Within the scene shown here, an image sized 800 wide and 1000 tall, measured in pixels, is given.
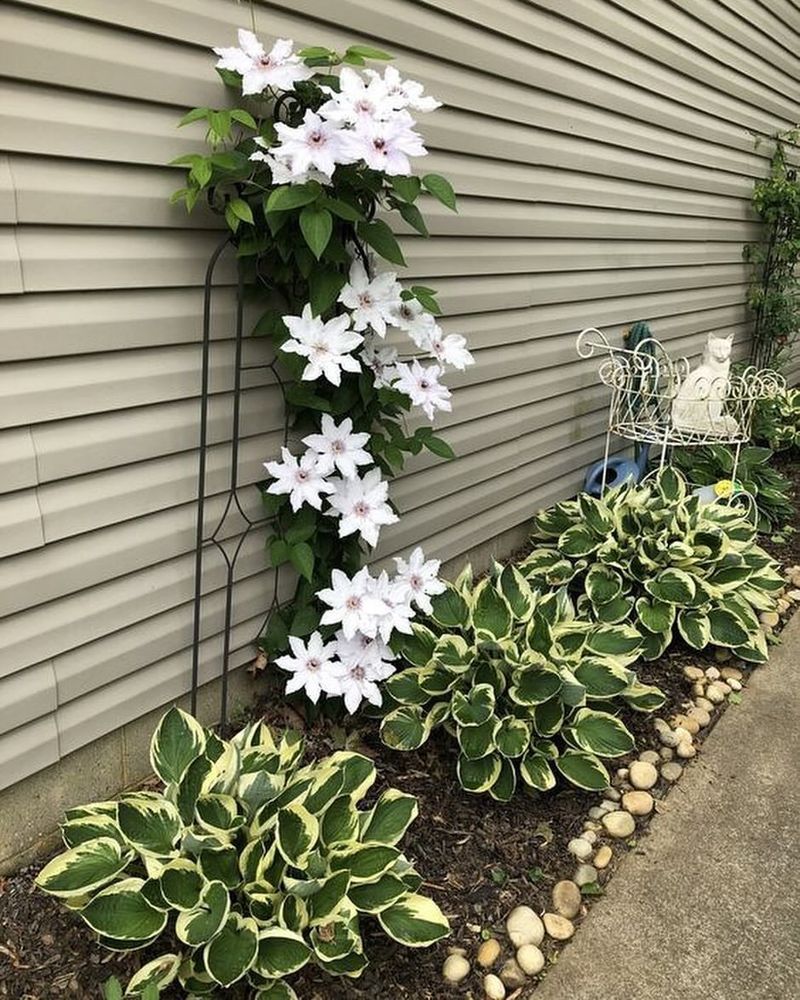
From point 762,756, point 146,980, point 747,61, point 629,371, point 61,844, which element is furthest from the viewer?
point 747,61

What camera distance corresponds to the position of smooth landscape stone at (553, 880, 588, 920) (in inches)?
76.5

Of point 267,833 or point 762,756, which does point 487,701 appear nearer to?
point 267,833

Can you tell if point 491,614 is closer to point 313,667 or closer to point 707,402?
point 313,667

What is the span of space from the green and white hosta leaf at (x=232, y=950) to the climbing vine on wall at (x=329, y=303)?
0.69 meters

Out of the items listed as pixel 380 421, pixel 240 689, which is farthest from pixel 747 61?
pixel 240 689

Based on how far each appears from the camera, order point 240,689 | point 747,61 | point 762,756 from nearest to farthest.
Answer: point 240,689 < point 762,756 < point 747,61

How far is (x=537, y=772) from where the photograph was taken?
2.21 metres

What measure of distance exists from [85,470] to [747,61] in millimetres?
4460

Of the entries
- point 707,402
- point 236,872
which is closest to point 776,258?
point 707,402

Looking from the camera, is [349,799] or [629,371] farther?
[629,371]

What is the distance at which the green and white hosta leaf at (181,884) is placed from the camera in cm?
153

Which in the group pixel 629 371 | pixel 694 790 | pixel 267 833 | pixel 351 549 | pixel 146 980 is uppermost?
pixel 629 371

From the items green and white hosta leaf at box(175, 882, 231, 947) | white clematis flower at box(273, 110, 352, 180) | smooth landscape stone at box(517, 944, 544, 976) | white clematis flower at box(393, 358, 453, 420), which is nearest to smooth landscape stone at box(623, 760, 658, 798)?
smooth landscape stone at box(517, 944, 544, 976)

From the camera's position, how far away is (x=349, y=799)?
5.89 ft
